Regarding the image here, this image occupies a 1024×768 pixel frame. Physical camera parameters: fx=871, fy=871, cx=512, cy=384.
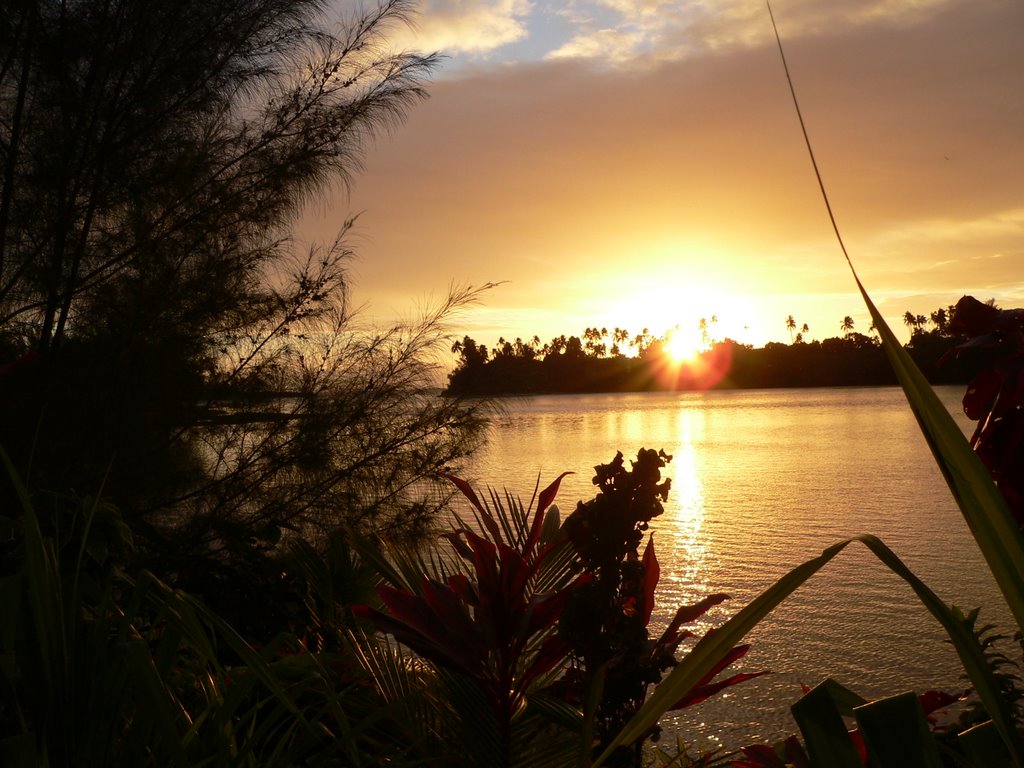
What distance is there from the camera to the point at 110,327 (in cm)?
434

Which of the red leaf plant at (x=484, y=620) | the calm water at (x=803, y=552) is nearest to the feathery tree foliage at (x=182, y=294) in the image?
the calm water at (x=803, y=552)

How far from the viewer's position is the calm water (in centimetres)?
572

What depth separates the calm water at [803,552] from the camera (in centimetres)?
572

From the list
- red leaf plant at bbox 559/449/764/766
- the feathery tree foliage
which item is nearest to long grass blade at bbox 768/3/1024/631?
Answer: red leaf plant at bbox 559/449/764/766

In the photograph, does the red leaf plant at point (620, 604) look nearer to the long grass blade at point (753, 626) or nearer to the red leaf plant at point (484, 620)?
the red leaf plant at point (484, 620)

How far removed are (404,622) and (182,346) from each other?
3397 millimetres

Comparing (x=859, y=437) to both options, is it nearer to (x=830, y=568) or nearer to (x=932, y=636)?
(x=830, y=568)

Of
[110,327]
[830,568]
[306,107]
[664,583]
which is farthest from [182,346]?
[830,568]

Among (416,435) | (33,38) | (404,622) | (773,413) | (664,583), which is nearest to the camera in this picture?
(404,622)

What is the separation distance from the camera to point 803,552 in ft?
32.8

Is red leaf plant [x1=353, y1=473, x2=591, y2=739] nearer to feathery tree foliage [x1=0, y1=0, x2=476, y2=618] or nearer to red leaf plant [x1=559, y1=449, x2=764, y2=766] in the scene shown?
red leaf plant [x1=559, y1=449, x2=764, y2=766]

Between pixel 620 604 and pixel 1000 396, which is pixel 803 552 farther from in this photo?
pixel 1000 396

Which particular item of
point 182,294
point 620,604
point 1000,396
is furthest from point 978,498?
point 182,294

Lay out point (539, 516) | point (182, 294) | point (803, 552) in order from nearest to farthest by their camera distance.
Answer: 1. point (539, 516)
2. point (182, 294)
3. point (803, 552)
